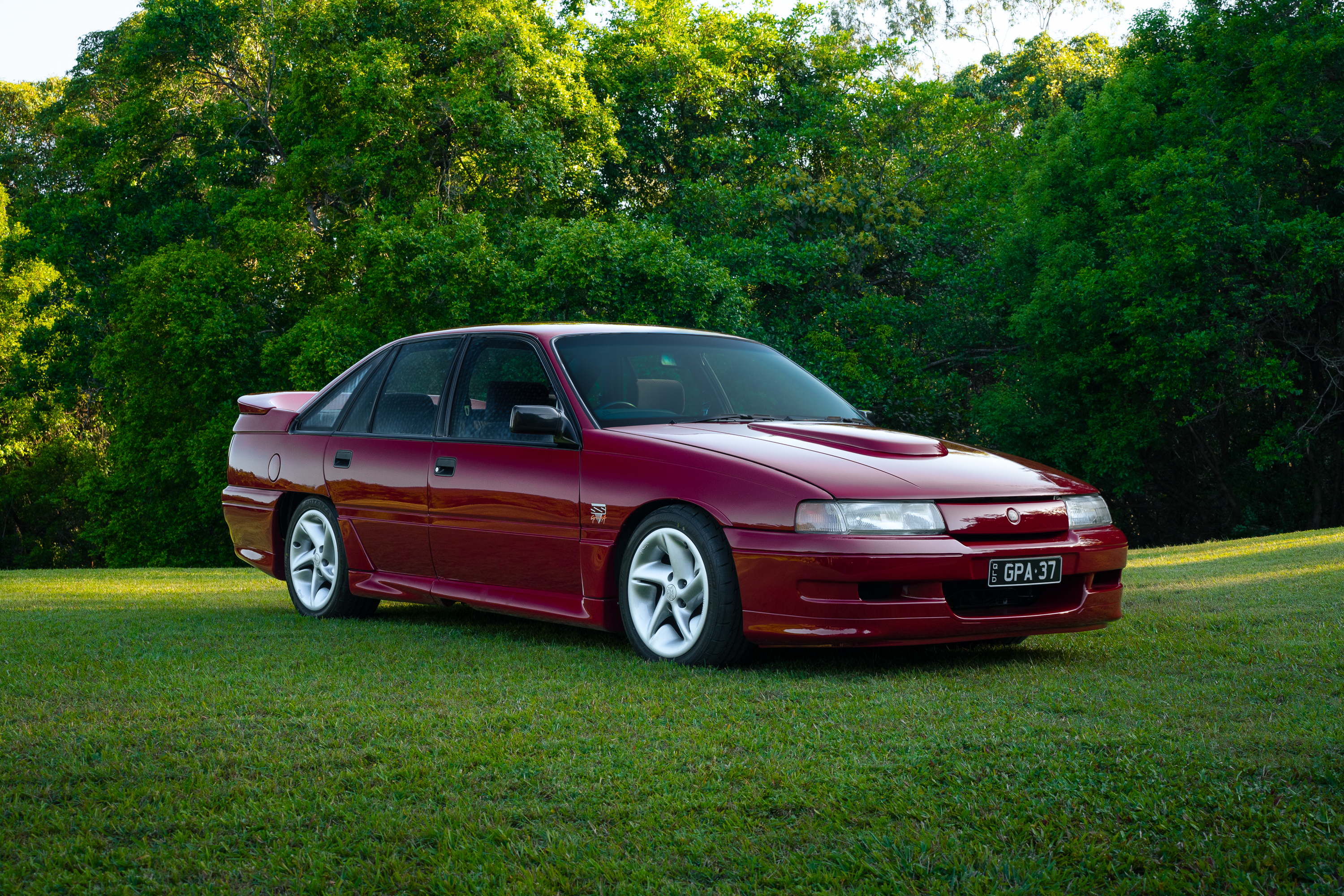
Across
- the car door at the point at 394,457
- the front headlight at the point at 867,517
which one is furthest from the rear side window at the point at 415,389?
the front headlight at the point at 867,517

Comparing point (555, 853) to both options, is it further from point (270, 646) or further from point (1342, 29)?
point (1342, 29)

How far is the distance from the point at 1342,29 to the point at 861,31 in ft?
73.0

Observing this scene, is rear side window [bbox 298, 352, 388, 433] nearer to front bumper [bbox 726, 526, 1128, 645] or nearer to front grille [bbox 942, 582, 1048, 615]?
front bumper [bbox 726, 526, 1128, 645]

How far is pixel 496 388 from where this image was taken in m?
6.46

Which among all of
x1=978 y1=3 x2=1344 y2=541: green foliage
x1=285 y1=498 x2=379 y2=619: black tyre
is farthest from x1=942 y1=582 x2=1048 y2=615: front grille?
x1=978 y1=3 x2=1344 y2=541: green foliage

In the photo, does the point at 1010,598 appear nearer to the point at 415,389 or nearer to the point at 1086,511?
the point at 1086,511

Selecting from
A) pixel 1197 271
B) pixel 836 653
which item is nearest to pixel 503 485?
pixel 836 653

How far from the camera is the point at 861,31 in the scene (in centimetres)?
4247

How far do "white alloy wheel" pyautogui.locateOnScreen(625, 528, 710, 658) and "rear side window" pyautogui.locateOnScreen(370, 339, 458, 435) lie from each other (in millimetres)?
1720

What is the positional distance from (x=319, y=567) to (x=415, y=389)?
1250 mm

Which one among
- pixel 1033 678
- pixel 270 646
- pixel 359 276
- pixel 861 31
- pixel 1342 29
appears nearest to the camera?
pixel 1033 678

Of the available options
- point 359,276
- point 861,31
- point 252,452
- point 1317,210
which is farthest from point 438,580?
point 861,31

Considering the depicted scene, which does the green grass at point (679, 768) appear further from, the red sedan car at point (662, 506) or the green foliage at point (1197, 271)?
the green foliage at point (1197, 271)

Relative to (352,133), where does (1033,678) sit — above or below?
below
